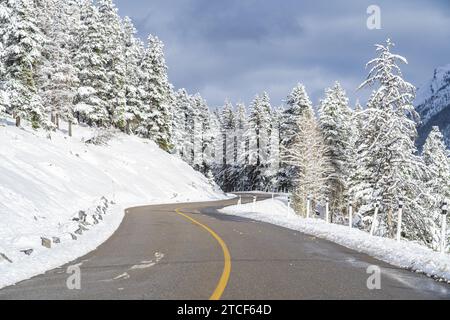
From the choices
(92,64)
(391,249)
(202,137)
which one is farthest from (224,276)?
(202,137)

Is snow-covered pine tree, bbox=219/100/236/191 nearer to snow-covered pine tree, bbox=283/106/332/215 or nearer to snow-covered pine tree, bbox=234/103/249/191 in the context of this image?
snow-covered pine tree, bbox=234/103/249/191

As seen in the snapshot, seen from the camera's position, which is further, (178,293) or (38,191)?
(38,191)

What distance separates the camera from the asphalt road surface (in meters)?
7.20

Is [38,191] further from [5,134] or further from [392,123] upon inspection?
[392,123]

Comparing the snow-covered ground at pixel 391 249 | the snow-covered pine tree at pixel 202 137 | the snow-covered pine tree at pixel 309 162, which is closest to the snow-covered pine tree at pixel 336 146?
the snow-covered pine tree at pixel 309 162

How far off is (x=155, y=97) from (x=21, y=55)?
943 inches

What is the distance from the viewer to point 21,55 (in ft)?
120

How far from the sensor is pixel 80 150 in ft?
142

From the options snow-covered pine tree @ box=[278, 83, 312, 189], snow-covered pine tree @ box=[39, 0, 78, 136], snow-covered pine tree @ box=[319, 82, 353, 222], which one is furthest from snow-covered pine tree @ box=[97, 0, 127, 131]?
snow-covered pine tree @ box=[319, 82, 353, 222]

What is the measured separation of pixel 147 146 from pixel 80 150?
1449cm

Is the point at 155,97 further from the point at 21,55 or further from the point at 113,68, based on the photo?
the point at 21,55

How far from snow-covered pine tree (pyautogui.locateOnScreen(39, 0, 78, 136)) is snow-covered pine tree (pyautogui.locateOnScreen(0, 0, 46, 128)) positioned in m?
3.70

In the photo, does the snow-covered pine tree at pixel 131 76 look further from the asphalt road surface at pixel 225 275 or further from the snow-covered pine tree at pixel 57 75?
the asphalt road surface at pixel 225 275
